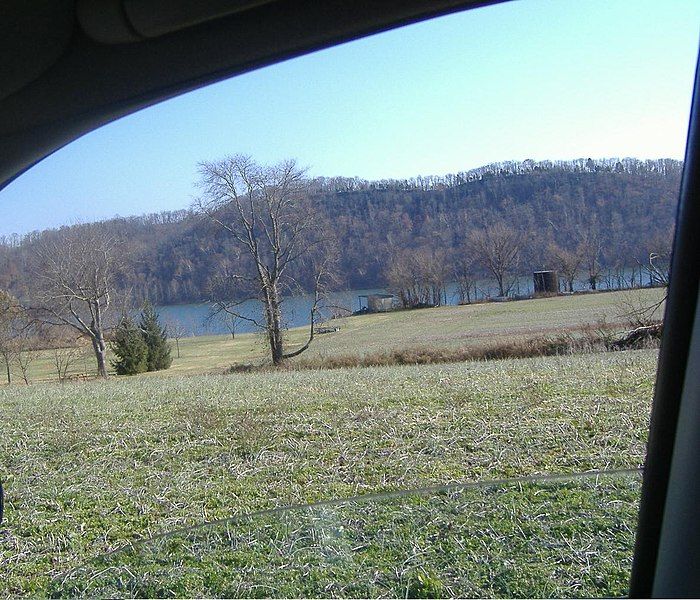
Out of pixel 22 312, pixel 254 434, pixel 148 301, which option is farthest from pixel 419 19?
pixel 22 312

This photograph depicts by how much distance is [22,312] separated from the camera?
4250 millimetres

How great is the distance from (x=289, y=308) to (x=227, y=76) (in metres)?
2.41

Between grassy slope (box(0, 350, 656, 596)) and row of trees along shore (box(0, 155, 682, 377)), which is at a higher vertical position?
row of trees along shore (box(0, 155, 682, 377))

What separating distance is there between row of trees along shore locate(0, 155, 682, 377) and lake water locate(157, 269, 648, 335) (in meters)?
0.05

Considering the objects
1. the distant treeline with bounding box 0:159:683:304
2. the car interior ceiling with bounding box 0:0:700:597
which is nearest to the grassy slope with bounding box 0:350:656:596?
the distant treeline with bounding box 0:159:683:304

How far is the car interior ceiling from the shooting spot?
129 cm

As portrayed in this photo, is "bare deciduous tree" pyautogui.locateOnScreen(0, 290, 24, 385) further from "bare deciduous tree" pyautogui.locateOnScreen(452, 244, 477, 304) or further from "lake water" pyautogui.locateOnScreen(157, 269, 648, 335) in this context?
"bare deciduous tree" pyautogui.locateOnScreen(452, 244, 477, 304)

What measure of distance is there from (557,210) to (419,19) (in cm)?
196

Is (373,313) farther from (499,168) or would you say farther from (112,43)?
(112,43)

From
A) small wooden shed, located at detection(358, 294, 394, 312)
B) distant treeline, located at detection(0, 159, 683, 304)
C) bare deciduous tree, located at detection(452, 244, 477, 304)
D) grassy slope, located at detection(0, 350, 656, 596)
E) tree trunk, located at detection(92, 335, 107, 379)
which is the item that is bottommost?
grassy slope, located at detection(0, 350, 656, 596)

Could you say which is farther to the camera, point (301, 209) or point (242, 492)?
point (301, 209)

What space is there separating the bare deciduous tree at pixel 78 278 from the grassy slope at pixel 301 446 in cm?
46

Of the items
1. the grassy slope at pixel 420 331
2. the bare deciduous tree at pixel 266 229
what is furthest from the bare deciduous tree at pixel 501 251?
the bare deciduous tree at pixel 266 229

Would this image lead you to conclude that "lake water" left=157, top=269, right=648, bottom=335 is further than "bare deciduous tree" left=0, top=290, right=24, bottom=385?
No
